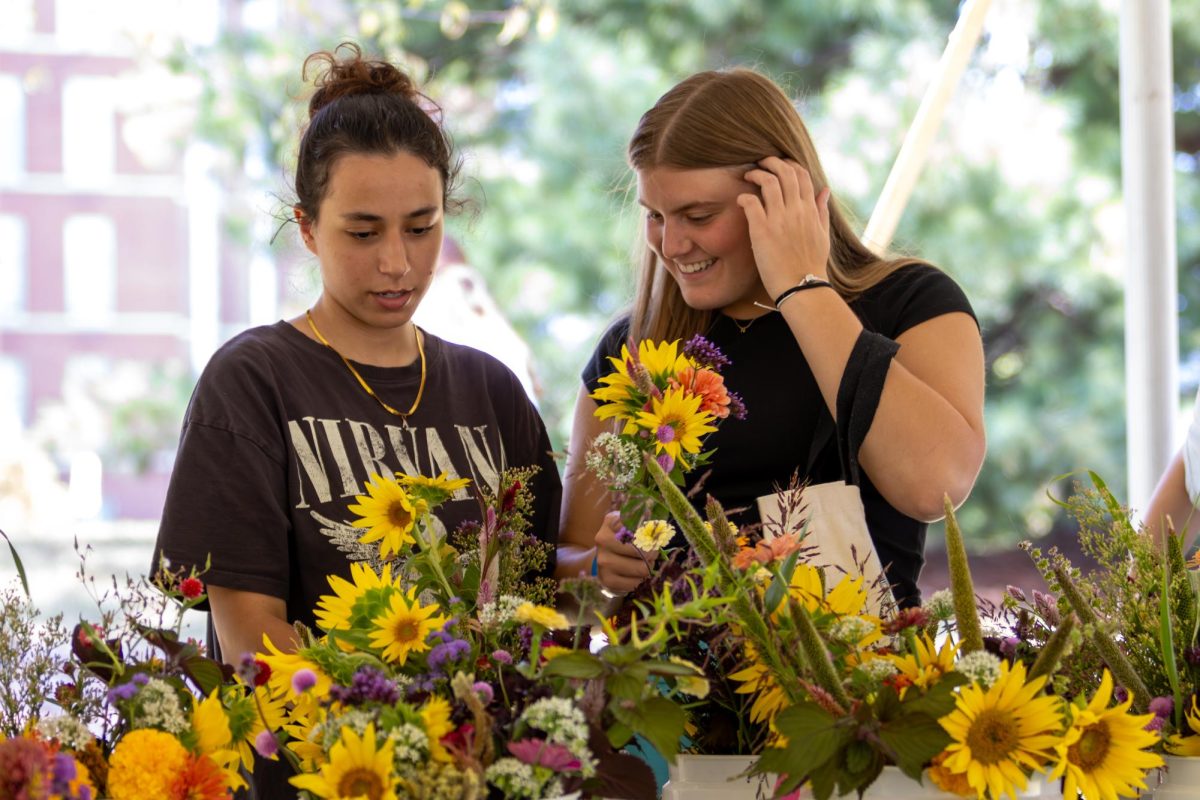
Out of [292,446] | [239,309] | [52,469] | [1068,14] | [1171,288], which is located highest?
[1068,14]

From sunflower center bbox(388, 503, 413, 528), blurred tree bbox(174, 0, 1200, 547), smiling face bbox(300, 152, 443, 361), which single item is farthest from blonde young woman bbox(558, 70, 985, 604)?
blurred tree bbox(174, 0, 1200, 547)

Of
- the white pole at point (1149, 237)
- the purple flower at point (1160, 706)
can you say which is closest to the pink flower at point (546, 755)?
the purple flower at point (1160, 706)

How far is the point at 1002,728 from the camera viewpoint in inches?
37.0

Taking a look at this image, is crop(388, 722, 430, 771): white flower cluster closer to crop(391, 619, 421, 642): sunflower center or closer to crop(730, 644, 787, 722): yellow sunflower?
crop(391, 619, 421, 642): sunflower center

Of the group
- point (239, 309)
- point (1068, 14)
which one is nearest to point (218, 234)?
point (239, 309)

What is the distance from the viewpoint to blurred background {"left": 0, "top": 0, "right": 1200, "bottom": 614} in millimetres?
4969

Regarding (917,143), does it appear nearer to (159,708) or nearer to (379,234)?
(379,234)

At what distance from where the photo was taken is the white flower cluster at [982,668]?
3.12 ft

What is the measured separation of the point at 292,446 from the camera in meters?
1.52

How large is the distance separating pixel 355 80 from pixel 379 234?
0.27 meters

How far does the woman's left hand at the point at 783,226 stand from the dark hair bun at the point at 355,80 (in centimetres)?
48

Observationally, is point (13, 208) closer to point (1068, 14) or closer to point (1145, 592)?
point (1068, 14)

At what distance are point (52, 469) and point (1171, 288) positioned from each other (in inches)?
186

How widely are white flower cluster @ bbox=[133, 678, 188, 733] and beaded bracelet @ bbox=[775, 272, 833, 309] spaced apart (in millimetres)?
799
